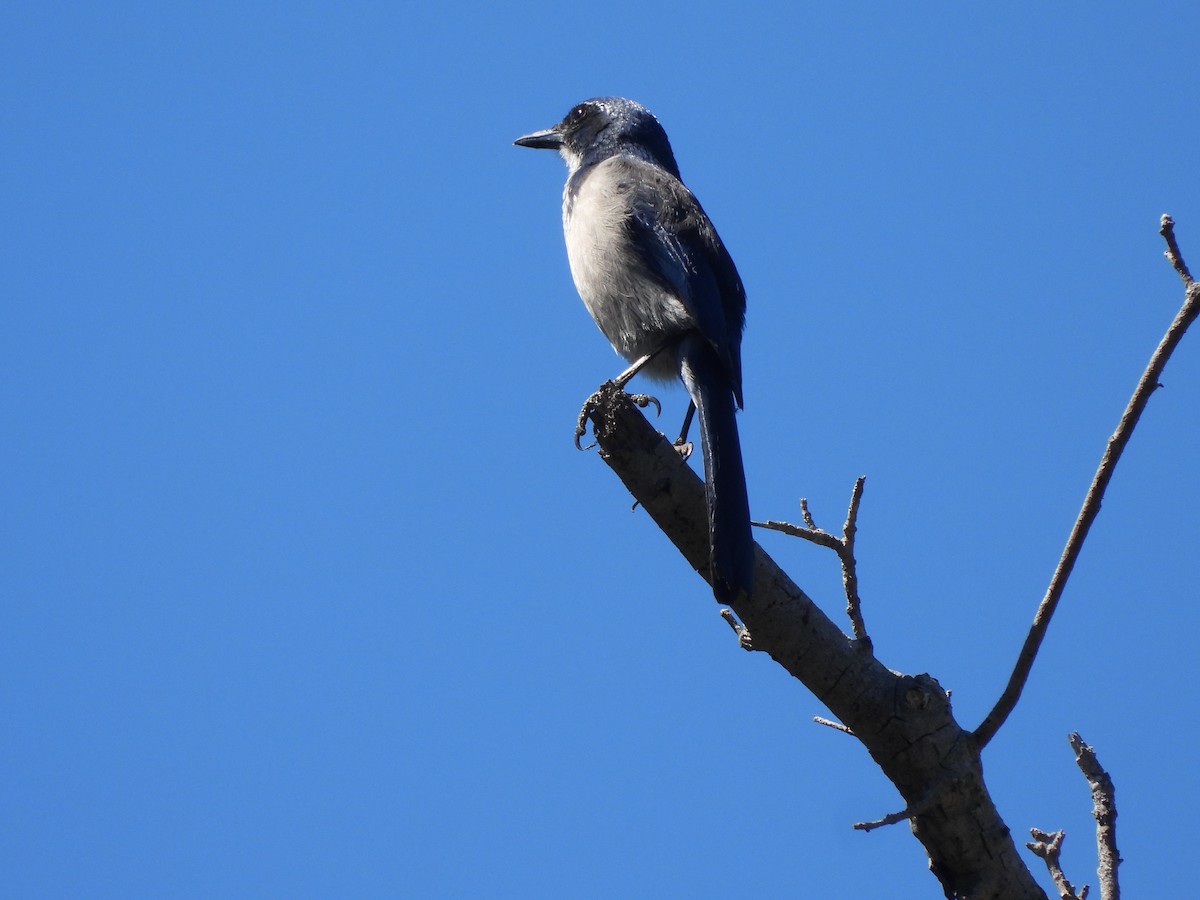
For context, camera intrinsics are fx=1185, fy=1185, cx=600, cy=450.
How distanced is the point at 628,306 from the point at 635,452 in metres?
1.32

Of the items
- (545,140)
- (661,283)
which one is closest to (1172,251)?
(661,283)

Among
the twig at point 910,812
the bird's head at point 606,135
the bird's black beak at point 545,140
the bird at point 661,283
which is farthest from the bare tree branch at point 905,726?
the bird's black beak at point 545,140

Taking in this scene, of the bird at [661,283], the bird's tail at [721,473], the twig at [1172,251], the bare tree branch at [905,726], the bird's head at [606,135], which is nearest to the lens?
the twig at [1172,251]

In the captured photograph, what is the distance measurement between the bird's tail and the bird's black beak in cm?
232

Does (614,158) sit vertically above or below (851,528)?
above

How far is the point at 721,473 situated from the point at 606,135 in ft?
9.51

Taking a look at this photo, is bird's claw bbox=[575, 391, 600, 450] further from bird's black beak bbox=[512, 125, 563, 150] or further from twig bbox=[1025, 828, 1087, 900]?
bird's black beak bbox=[512, 125, 563, 150]

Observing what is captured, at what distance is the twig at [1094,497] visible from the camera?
2.65 m

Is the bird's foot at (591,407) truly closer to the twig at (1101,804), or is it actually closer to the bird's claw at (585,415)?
the bird's claw at (585,415)

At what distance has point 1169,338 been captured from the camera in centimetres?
267

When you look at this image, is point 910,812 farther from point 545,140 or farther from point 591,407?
point 545,140

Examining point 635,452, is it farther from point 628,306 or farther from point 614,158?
point 614,158

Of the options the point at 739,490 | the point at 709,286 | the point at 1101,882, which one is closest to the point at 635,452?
the point at 739,490

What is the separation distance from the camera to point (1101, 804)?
9.92ft
